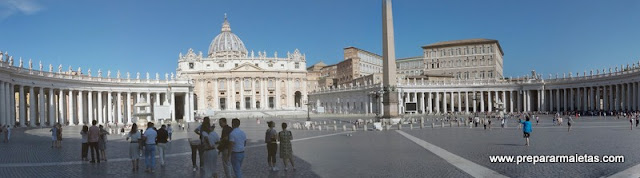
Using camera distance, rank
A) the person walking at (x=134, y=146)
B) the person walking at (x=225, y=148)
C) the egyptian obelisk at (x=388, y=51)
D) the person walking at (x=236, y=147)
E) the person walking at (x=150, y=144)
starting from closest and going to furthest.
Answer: the person walking at (x=236, y=147), the person walking at (x=225, y=148), the person walking at (x=150, y=144), the person walking at (x=134, y=146), the egyptian obelisk at (x=388, y=51)

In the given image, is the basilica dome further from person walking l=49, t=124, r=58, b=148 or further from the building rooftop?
person walking l=49, t=124, r=58, b=148

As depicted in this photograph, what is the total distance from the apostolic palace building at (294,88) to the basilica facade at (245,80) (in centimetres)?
21

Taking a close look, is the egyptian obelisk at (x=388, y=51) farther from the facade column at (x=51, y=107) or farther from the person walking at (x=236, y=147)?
the facade column at (x=51, y=107)

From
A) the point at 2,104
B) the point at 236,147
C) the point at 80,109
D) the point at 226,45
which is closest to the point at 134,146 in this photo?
the point at 236,147

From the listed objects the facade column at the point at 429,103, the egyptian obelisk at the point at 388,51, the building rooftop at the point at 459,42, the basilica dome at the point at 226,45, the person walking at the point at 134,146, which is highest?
the basilica dome at the point at 226,45

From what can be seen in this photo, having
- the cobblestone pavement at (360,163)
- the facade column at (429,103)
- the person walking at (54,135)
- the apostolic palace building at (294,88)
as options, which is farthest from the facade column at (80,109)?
the facade column at (429,103)

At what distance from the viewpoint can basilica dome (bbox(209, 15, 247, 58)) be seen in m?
118

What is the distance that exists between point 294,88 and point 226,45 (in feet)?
75.6

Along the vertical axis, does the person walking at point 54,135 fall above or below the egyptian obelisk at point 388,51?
below

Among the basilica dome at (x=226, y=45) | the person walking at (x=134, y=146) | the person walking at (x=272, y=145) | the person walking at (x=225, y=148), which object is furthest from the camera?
the basilica dome at (x=226, y=45)

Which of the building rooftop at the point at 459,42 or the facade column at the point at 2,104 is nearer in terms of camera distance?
the facade column at the point at 2,104

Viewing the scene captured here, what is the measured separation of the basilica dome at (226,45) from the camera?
118m

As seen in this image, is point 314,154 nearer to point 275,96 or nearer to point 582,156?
point 582,156

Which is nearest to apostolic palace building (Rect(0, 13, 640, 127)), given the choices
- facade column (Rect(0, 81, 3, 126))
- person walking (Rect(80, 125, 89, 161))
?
facade column (Rect(0, 81, 3, 126))
